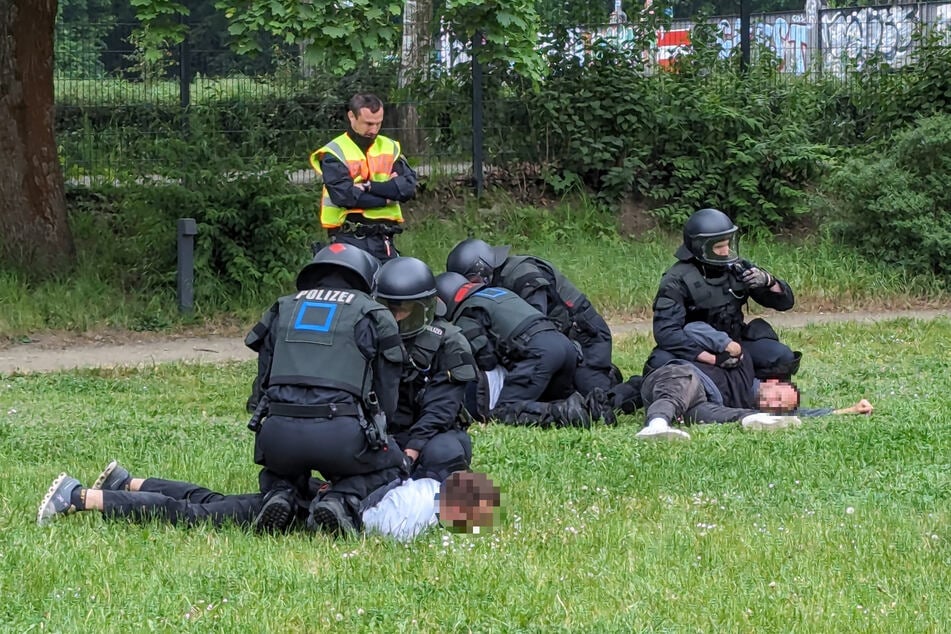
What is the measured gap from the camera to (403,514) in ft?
20.1

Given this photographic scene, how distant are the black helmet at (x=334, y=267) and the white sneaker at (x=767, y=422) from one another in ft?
10.1

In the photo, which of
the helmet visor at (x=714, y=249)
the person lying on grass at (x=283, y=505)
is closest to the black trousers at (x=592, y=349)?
the helmet visor at (x=714, y=249)

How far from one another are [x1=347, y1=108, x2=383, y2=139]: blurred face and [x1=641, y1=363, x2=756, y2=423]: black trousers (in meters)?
3.15

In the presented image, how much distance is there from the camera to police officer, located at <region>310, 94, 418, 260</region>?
10.6m

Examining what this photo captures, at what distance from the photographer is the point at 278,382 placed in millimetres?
6035

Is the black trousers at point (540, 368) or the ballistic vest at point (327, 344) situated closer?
the ballistic vest at point (327, 344)

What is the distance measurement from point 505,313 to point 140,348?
5.40 meters

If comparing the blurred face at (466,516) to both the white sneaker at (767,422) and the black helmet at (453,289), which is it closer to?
the white sneaker at (767,422)

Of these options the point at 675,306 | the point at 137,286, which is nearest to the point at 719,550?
the point at 675,306

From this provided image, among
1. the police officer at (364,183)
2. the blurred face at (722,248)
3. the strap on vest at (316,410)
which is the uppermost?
the police officer at (364,183)

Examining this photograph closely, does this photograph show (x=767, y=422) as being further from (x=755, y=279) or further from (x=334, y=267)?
(x=334, y=267)

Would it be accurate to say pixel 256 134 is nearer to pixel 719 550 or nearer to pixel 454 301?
pixel 454 301

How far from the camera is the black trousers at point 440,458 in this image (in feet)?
21.6

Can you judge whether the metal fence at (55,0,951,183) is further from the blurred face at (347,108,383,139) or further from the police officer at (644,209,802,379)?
the police officer at (644,209,802,379)
